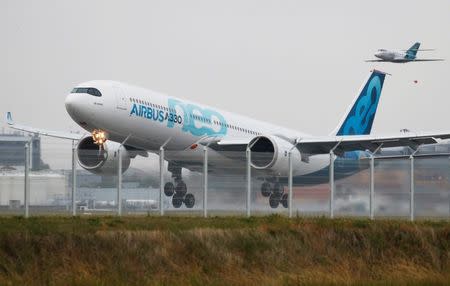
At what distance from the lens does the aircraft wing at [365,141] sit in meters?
55.6

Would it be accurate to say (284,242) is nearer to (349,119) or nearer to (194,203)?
(194,203)

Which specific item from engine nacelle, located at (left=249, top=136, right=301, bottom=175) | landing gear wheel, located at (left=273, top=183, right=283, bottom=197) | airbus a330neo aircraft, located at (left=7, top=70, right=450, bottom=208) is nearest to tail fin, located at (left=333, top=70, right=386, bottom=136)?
airbus a330neo aircraft, located at (left=7, top=70, right=450, bottom=208)

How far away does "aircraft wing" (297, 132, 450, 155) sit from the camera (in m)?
55.6

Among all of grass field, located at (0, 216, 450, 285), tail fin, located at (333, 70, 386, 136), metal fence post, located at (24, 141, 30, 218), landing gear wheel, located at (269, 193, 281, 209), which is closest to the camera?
grass field, located at (0, 216, 450, 285)

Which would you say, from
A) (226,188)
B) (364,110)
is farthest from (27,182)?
(364,110)

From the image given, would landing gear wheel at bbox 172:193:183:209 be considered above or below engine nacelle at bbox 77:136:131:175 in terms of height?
below

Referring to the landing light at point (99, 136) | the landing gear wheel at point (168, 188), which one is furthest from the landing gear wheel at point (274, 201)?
the landing light at point (99, 136)

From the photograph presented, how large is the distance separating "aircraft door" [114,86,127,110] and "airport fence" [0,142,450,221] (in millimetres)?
8411

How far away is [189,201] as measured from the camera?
3981cm

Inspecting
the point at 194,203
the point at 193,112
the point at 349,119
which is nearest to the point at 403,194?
the point at 194,203

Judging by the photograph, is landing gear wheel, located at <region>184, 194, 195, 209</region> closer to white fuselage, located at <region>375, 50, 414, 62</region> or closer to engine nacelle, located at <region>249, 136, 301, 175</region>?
engine nacelle, located at <region>249, 136, 301, 175</region>

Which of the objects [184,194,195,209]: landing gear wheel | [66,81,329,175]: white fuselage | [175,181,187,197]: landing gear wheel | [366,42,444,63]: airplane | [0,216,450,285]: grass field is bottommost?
[0,216,450,285]: grass field

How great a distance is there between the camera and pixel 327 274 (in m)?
27.2

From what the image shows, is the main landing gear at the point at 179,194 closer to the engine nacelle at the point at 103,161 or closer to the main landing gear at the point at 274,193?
the engine nacelle at the point at 103,161
